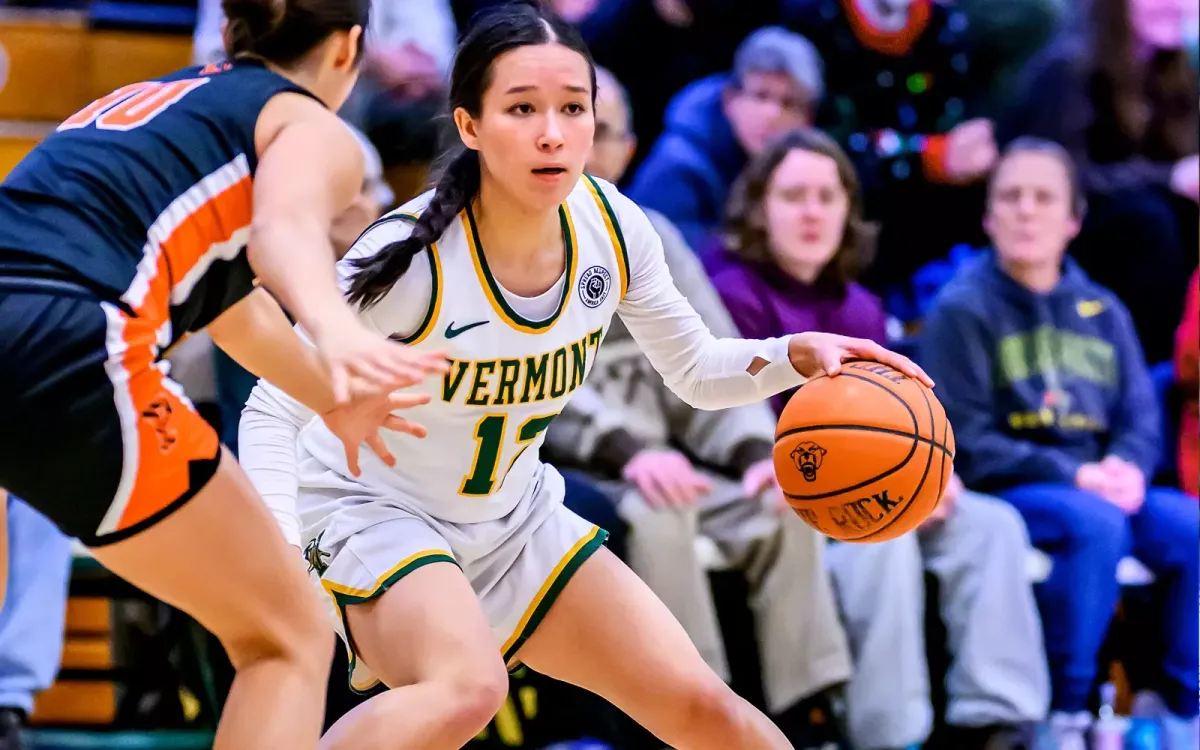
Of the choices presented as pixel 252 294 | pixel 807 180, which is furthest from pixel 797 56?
pixel 252 294

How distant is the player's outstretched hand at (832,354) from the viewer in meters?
3.10

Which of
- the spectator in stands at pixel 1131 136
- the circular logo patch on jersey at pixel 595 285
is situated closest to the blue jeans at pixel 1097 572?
the spectator in stands at pixel 1131 136

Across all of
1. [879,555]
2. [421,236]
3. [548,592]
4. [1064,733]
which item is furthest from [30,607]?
[1064,733]

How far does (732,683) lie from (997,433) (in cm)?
126

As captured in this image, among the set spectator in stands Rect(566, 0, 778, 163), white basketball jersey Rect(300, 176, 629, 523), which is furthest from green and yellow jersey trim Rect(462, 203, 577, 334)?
spectator in stands Rect(566, 0, 778, 163)

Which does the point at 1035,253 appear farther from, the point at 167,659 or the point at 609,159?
the point at 167,659

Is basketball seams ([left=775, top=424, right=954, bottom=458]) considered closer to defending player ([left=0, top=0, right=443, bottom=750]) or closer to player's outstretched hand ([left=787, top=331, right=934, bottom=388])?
player's outstretched hand ([left=787, top=331, right=934, bottom=388])

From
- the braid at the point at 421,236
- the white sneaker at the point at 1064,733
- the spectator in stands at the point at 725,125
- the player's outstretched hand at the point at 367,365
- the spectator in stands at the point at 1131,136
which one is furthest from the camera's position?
the spectator in stands at the point at 1131,136

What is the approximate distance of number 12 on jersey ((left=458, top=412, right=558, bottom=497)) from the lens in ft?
9.83

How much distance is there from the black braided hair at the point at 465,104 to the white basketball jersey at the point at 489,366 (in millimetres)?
47

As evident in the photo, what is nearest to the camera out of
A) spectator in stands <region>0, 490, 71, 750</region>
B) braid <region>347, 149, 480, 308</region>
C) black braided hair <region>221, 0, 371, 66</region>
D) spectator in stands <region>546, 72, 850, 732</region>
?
black braided hair <region>221, 0, 371, 66</region>

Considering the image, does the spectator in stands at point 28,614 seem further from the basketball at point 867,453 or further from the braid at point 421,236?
the basketball at point 867,453

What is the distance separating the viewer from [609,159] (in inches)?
192

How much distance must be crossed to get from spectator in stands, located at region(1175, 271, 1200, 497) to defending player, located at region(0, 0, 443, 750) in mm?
4026
